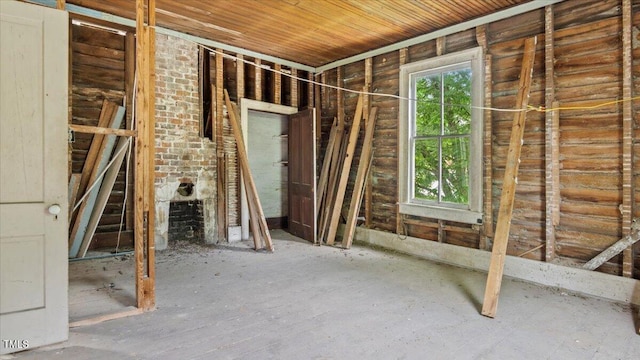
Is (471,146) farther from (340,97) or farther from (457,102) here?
(340,97)

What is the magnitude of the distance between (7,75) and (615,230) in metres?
5.31

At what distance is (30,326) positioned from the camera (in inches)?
95.3

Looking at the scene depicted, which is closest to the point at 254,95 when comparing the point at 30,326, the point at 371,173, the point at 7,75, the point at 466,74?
the point at 371,173

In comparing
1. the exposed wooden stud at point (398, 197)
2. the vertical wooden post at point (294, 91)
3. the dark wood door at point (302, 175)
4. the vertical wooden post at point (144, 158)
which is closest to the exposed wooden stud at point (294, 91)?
the vertical wooden post at point (294, 91)

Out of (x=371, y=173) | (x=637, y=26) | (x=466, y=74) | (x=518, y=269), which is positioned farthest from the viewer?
(x=371, y=173)

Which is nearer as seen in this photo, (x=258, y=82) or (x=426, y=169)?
(x=426, y=169)

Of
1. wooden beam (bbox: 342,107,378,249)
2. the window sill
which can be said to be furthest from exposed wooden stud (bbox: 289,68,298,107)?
the window sill

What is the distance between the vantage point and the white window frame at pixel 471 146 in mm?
4465

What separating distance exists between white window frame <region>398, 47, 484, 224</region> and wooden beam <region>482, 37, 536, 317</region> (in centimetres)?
74

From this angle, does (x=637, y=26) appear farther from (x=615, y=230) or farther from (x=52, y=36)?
(x=52, y=36)

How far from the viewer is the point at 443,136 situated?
4945mm

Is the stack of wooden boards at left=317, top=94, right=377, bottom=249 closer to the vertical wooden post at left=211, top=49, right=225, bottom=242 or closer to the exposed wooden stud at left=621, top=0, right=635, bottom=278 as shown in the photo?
the vertical wooden post at left=211, top=49, right=225, bottom=242

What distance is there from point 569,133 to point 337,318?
3135 mm

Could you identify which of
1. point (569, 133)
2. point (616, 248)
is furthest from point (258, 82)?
point (616, 248)
